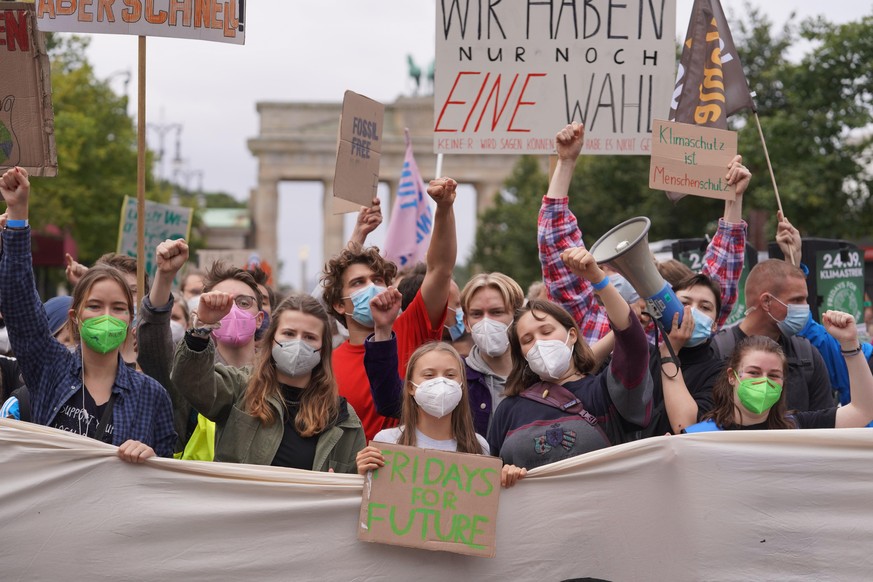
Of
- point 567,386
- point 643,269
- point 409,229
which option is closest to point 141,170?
point 567,386

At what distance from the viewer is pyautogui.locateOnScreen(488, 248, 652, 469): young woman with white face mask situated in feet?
14.6

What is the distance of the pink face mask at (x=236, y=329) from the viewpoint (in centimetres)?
563

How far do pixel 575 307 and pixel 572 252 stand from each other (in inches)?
65.5

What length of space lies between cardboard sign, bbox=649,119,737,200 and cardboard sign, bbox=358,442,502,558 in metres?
2.75

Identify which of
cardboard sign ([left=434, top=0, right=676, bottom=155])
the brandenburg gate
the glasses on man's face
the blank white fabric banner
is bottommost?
the blank white fabric banner

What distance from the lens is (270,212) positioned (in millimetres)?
70000

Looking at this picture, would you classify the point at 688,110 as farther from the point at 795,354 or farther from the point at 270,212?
the point at 270,212

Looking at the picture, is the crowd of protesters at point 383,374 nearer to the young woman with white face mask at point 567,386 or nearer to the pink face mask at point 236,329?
the young woman with white face mask at point 567,386

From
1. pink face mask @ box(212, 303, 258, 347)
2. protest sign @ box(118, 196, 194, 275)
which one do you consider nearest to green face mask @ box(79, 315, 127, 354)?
pink face mask @ box(212, 303, 258, 347)

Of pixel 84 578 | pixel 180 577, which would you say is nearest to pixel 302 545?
pixel 180 577

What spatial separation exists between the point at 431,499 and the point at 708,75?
161 inches

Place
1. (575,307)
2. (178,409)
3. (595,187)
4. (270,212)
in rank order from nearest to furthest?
(178,409) < (575,307) < (595,187) < (270,212)

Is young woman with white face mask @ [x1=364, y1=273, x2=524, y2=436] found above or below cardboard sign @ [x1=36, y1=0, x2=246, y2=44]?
below

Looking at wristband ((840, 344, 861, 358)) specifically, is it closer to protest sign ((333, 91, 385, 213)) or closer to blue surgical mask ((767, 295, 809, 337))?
blue surgical mask ((767, 295, 809, 337))
